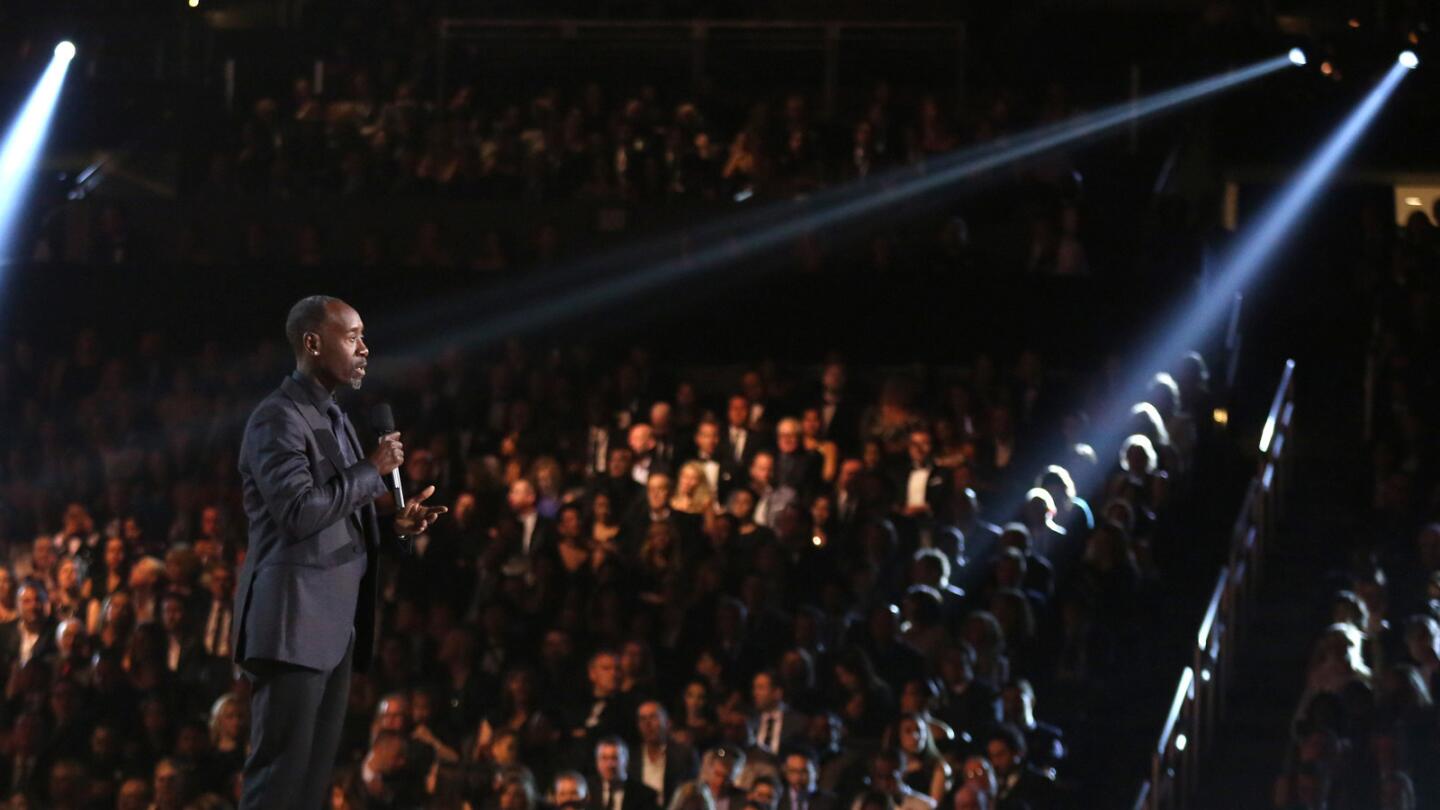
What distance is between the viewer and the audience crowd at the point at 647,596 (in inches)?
329

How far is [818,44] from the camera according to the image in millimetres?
15102

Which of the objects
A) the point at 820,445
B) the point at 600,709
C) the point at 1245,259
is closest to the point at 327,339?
the point at 600,709

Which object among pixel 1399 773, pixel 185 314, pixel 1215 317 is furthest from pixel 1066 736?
pixel 185 314

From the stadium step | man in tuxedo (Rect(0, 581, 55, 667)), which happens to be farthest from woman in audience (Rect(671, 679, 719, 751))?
man in tuxedo (Rect(0, 581, 55, 667))

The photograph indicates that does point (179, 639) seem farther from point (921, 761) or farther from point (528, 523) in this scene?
point (921, 761)

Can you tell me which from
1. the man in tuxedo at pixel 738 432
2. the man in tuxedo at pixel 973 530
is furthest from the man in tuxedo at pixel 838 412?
the man in tuxedo at pixel 973 530

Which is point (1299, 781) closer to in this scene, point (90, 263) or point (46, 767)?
point (46, 767)

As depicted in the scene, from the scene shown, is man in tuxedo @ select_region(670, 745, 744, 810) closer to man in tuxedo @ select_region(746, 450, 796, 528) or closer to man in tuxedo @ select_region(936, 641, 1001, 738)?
man in tuxedo @ select_region(936, 641, 1001, 738)

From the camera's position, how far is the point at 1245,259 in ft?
39.8

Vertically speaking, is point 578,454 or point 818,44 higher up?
point 818,44

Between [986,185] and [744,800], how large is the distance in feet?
19.0

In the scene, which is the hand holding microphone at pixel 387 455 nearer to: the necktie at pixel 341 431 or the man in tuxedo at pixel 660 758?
the necktie at pixel 341 431

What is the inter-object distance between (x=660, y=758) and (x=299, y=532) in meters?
4.42

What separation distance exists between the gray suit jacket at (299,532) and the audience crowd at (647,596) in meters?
3.79
